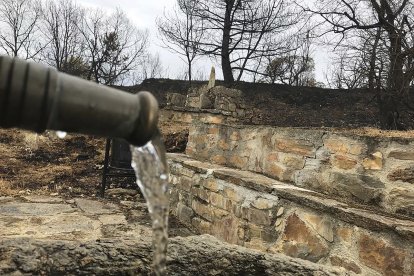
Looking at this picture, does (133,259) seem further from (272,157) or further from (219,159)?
(219,159)

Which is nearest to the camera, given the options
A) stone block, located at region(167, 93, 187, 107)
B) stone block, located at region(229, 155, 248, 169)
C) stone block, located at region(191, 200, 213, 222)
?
stone block, located at region(191, 200, 213, 222)

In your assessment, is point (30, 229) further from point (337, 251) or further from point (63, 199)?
point (337, 251)

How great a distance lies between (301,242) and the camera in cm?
234

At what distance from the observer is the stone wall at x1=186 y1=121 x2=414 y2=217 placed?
2.17 meters

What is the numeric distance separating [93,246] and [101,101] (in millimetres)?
742

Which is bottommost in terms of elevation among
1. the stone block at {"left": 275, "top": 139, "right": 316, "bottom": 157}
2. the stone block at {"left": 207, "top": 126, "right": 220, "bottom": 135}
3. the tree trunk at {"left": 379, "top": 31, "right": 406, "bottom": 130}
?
the stone block at {"left": 275, "top": 139, "right": 316, "bottom": 157}

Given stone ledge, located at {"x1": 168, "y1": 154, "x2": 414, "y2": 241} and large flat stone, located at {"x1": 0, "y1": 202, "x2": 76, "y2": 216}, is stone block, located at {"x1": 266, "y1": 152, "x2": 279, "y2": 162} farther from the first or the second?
large flat stone, located at {"x1": 0, "y1": 202, "x2": 76, "y2": 216}

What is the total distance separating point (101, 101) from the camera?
750mm

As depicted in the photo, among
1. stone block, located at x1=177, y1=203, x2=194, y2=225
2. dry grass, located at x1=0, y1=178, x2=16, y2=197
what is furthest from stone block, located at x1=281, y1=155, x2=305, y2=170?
dry grass, located at x1=0, y1=178, x2=16, y2=197

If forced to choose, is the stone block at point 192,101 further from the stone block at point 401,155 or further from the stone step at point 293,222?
the stone block at point 401,155

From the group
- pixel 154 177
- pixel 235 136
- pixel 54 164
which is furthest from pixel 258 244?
pixel 54 164

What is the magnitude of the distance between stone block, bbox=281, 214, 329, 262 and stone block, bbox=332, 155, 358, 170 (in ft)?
1.46

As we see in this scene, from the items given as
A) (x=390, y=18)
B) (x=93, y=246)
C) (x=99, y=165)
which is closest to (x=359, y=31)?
(x=390, y=18)

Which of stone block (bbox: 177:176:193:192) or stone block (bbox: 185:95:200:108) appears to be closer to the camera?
stone block (bbox: 177:176:193:192)
